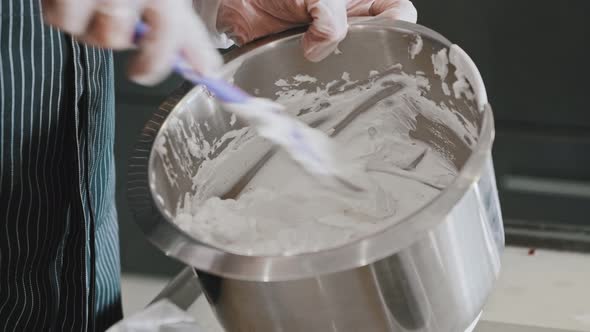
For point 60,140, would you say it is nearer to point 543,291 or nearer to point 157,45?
point 157,45

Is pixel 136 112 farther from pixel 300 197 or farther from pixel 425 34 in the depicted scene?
pixel 425 34

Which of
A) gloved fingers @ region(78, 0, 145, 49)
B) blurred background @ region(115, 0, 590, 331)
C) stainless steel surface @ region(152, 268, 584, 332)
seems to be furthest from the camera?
blurred background @ region(115, 0, 590, 331)

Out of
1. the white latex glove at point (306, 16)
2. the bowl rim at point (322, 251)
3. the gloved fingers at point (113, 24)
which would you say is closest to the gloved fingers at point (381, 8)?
the white latex glove at point (306, 16)

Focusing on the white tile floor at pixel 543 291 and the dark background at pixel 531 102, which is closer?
the white tile floor at pixel 543 291

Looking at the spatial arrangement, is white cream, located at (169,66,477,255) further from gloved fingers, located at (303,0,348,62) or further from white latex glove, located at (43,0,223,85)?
white latex glove, located at (43,0,223,85)

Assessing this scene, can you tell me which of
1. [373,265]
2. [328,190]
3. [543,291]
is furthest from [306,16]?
[543,291]

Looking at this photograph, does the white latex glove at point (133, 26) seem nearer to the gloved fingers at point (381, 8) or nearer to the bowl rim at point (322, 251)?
the bowl rim at point (322, 251)

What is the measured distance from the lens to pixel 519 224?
3.65 feet

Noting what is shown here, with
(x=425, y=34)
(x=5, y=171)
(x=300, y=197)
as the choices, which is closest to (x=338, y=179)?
(x=300, y=197)

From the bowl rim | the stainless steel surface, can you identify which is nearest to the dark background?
the stainless steel surface

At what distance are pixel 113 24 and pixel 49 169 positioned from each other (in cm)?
25

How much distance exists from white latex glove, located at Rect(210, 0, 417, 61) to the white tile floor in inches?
11.8

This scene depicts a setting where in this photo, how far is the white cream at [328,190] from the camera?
23.6 inches

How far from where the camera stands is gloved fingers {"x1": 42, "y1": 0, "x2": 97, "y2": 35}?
39 centimetres
